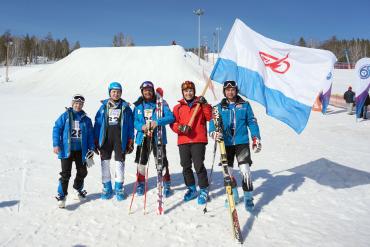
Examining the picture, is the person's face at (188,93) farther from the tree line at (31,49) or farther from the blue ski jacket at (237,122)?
the tree line at (31,49)

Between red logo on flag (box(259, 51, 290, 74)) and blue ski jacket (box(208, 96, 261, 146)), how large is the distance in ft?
4.02

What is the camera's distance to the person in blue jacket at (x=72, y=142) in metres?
5.60

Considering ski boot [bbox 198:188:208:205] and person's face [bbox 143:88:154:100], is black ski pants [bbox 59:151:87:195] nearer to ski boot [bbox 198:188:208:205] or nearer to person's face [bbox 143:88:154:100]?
person's face [bbox 143:88:154:100]

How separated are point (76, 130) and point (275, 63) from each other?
3925 mm

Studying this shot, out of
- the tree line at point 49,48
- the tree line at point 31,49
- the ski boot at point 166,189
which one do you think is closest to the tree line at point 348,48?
the tree line at point 49,48

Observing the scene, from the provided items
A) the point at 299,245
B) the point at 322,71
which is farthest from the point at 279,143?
the point at 299,245

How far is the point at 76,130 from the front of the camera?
5734 mm

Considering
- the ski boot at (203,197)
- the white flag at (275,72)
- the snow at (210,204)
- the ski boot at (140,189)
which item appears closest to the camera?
the snow at (210,204)

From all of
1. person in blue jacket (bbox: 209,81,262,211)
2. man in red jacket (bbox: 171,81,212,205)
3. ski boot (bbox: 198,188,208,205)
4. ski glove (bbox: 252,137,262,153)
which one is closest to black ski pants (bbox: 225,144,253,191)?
person in blue jacket (bbox: 209,81,262,211)

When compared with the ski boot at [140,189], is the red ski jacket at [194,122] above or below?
above

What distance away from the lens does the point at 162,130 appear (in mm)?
5965

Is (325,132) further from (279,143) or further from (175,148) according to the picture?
(175,148)

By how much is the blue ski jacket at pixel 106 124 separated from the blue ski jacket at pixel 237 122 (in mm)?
1543

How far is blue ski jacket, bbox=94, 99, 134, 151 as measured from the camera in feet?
19.4
